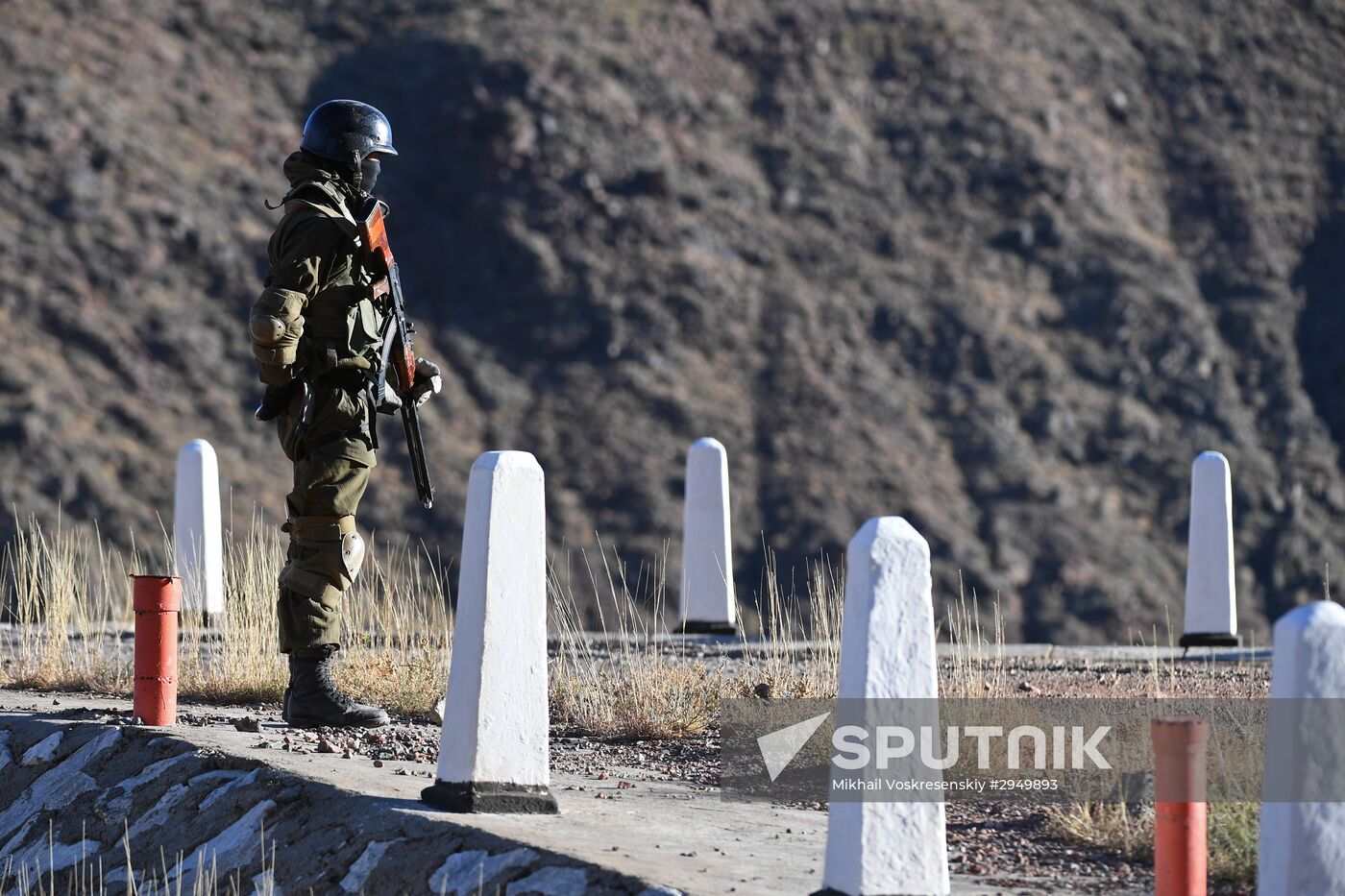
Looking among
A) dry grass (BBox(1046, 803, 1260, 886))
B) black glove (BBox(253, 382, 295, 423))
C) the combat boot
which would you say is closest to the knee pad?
the combat boot

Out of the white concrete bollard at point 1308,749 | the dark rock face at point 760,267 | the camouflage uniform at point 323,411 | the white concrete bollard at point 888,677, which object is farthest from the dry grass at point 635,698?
the dark rock face at point 760,267

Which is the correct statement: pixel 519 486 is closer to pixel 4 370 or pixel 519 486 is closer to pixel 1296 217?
pixel 4 370

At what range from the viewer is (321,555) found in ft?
23.5

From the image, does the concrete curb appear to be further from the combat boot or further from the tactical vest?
the tactical vest

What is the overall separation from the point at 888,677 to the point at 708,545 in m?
8.01

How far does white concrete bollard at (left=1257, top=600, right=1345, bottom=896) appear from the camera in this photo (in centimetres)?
430

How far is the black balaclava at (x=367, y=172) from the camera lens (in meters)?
7.50

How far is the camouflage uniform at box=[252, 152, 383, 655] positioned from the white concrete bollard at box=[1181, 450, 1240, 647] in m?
6.40

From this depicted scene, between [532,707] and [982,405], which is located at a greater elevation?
[982,405]

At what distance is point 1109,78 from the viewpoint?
3775 centimetres

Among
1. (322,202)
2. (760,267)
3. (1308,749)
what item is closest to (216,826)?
(322,202)

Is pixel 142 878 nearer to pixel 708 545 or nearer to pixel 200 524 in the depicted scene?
pixel 200 524

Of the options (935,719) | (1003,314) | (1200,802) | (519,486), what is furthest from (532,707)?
(1003,314)

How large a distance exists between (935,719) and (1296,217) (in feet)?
110
